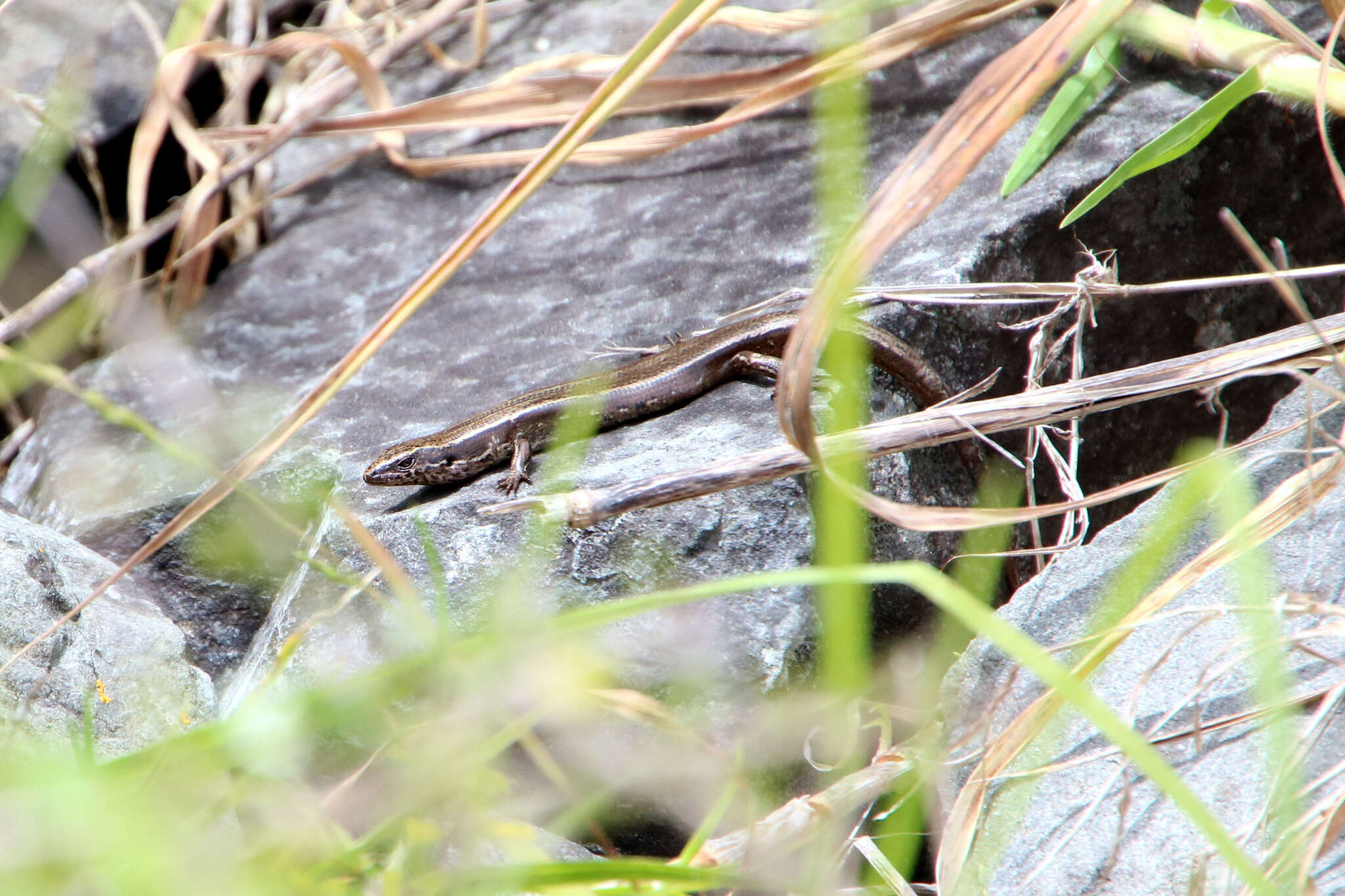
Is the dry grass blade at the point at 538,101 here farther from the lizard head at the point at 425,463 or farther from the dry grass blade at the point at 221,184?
the lizard head at the point at 425,463

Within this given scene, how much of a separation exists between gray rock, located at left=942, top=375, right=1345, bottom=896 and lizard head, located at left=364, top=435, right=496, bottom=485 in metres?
1.88

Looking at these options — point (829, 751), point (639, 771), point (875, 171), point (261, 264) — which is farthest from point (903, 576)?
point (261, 264)

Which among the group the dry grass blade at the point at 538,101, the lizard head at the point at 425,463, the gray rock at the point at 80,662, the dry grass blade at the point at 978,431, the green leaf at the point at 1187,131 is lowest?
the gray rock at the point at 80,662

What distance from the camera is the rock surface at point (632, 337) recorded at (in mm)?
2908

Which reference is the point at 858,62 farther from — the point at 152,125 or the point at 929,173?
the point at 152,125

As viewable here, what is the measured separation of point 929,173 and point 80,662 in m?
2.38

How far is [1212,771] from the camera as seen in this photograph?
194 centimetres

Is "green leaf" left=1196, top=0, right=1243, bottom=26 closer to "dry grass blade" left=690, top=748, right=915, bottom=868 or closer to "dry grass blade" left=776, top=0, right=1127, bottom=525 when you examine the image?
"dry grass blade" left=776, top=0, right=1127, bottom=525

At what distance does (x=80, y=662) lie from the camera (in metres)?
2.74

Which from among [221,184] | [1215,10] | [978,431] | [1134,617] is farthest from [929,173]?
[221,184]

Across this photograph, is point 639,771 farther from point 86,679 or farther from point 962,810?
point 86,679

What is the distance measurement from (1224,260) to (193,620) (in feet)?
12.0

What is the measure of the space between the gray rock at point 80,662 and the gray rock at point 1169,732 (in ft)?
6.17

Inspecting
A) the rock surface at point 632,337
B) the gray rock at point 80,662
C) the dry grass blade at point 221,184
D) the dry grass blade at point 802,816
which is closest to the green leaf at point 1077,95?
the rock surface at point 632,337
